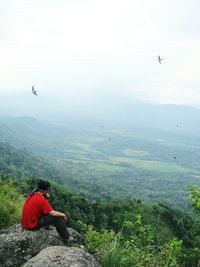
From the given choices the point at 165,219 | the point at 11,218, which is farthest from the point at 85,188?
the point at 11,218

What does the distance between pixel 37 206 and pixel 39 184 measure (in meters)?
0.49

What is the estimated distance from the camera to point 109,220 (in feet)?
138

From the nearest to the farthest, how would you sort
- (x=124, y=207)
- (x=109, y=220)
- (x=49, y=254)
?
(x=49, y=254), (x=109, y=220), (x=124, y=207)

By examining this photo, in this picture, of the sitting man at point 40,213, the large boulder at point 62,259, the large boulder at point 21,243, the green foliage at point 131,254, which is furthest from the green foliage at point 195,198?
the large boulder at point 21,243

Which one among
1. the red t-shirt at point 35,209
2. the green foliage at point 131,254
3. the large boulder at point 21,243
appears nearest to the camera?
the green foliage at point 131,254

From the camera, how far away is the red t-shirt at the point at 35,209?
9.47 m

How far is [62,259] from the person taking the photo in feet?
26.0

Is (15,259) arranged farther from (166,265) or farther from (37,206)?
(166,265)

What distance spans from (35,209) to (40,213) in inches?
5.7

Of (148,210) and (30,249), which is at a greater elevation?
(30,249)

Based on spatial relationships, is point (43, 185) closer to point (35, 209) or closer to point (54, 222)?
point (35, 209)

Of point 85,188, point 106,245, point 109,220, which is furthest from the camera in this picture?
point 85,188

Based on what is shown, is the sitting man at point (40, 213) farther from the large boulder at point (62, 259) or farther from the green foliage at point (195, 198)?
the green foliage at point (195, 198)

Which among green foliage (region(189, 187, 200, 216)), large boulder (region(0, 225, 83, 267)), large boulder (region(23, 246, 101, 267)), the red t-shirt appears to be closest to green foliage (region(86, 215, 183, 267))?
large boulder (region(23, 246, 101, 267))
